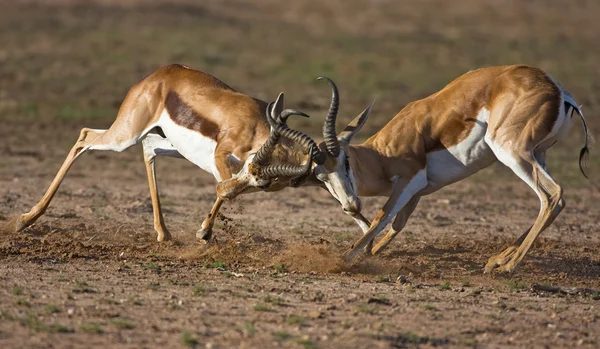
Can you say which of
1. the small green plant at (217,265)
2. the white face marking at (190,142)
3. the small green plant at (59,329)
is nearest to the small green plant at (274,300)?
the small green plant at (217,265)

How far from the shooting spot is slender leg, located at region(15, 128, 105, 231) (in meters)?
10.7

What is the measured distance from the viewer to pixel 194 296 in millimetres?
8305

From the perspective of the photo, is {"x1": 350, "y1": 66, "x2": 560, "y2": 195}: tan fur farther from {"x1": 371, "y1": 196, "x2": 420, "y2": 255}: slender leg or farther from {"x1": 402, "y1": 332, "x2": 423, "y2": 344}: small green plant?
{"x1": 402, "y1": 332, "x2": 423, "y2": 344}: small green plant

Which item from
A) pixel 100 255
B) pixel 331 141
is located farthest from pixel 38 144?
pixel 331 141

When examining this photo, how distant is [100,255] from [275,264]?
1761mm

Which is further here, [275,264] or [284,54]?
[284,54]

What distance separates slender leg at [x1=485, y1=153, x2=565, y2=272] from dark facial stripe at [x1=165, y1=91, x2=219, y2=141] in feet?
9.91

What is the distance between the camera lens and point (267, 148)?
383 inches

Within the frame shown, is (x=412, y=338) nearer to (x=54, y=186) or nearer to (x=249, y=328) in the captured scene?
(x=249, y=328)

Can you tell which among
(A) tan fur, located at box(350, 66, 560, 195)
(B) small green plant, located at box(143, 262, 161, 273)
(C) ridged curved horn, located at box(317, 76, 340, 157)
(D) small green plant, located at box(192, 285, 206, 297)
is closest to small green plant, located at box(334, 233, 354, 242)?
(A) tan fur, located at box(350, 66, 560, 195)

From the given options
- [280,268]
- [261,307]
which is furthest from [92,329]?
[280,268]

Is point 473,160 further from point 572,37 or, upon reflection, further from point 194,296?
point 572,37

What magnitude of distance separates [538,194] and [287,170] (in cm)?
250

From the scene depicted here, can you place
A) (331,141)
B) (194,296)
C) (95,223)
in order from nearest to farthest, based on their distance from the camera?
1. (194,296)
2. (331,141)
3. (95,223)
